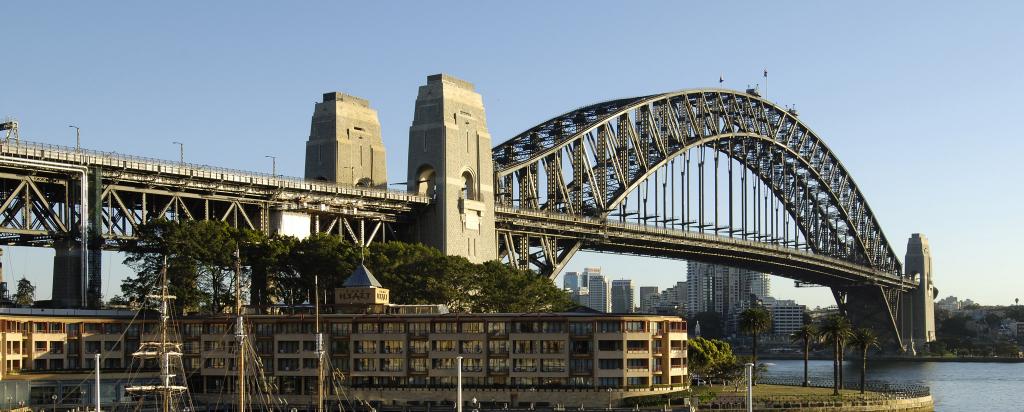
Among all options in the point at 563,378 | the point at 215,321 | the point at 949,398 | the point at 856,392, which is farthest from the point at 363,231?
the point at 949,398

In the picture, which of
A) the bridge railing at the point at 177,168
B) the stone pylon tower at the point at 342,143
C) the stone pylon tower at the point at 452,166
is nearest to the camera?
the bridge railing at the point at 177,168

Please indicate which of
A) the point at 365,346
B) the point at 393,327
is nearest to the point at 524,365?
the point at 393,327

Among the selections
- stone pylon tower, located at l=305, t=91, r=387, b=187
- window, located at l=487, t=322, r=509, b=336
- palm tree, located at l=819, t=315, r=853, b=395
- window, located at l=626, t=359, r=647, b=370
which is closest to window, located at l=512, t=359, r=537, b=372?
window, located at l=487, t=322, r=509, b=336

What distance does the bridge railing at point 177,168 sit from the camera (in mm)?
122438

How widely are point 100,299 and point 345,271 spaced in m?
23.6

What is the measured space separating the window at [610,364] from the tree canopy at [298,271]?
27.3m

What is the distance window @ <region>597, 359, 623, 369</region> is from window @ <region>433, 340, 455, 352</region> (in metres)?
12.6

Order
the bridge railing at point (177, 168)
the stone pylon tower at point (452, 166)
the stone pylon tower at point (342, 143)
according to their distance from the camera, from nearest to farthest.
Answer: the bridge railing at point (177, 168)
the stone pylon tower at point (452, 166)
the stone pylon tower at point (342, 143)

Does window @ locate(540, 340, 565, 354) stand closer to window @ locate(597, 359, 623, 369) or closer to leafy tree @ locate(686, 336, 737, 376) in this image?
window @ locate(597, 359, 623, 369)

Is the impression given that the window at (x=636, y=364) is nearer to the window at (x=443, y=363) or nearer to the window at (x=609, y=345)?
the window at (x=609, y=345)

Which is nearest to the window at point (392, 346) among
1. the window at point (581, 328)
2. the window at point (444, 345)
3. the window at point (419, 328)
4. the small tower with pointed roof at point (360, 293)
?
the window at point (419, 328)

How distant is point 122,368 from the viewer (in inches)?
4956

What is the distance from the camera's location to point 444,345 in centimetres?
12500

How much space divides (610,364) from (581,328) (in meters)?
3.92
